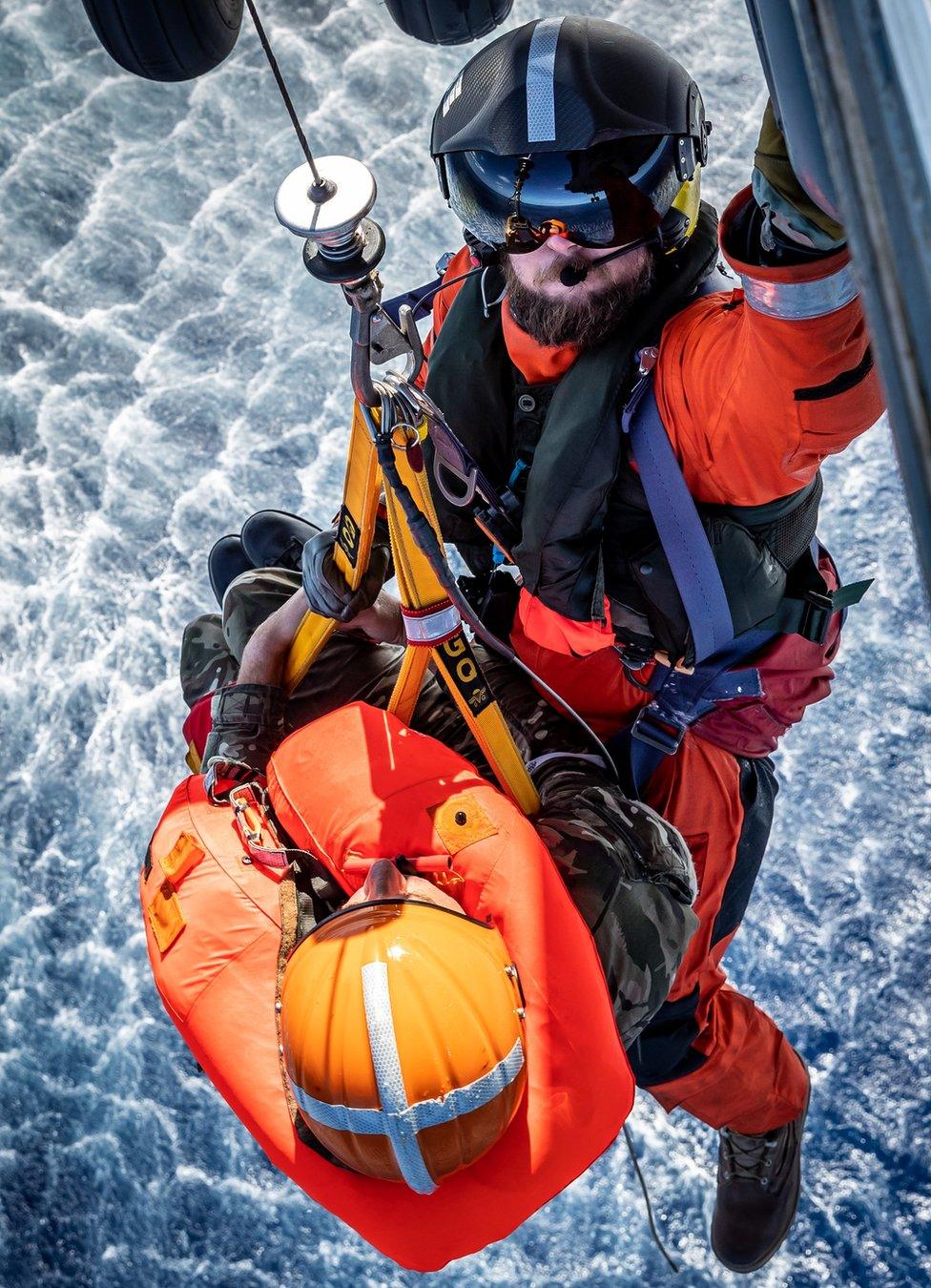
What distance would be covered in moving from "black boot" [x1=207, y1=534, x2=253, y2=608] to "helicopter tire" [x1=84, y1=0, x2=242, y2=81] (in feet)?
4.63

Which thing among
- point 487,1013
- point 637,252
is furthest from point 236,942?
point 637,252

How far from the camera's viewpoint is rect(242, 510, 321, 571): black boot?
3.78 meters

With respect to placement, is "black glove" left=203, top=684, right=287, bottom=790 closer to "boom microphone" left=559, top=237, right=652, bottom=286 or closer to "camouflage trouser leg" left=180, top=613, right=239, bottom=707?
"camouflage trouser leg" left=180, top=613, right=239, bottom=707

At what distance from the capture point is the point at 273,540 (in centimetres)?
380

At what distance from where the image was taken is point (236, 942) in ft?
8.26

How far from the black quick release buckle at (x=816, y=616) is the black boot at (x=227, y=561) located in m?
1.83

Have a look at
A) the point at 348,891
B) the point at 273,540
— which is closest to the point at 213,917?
the point at 348,891

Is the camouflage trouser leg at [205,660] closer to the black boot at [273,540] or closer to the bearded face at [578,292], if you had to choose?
the black boot at [273,540]

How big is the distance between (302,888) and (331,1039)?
0.48m

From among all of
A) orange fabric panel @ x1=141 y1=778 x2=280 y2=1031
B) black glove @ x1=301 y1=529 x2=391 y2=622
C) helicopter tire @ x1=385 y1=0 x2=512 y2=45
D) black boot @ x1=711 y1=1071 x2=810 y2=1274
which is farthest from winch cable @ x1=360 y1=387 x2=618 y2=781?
black boot @ x1=711 y1=1071 x2=810 y2=1274

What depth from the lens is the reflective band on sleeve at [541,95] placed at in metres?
2.34

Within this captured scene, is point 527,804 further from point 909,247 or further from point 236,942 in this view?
point 909,247

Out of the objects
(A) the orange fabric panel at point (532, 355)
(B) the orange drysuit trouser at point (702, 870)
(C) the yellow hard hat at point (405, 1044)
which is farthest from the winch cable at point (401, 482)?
(C) the yellow hard hat at point (405, 1044)

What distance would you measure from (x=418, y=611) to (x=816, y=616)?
2.90 ft
